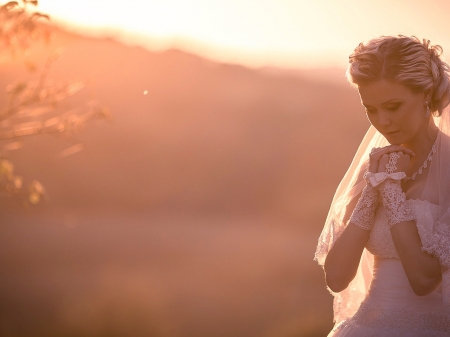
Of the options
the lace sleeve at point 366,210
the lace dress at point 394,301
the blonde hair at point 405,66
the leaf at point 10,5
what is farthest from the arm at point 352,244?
the leaf at point 10,5

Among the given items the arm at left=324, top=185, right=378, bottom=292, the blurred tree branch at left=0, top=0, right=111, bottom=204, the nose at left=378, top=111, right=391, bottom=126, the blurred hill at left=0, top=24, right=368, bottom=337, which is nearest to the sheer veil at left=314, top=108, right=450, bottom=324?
the arm at left=324, top=185, right=378, bottom=292

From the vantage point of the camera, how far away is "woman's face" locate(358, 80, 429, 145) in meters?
3.03

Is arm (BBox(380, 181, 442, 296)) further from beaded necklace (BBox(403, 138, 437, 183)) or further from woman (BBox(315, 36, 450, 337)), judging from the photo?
beaded necklace (BBox(403, 138, 437, 183))

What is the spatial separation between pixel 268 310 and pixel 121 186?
37.2ft

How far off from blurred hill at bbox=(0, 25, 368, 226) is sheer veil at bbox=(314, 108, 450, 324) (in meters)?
15.3

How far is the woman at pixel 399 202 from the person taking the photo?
2908mm

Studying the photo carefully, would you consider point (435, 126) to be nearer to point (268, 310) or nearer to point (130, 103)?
point (268, 310)

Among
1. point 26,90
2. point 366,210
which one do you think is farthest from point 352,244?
point 26,90

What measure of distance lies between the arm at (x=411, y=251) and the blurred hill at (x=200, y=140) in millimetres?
16033

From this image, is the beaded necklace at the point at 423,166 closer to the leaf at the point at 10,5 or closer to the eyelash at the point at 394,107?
the eyelash at the point at 394,107

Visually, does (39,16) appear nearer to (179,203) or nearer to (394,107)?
(394,107)

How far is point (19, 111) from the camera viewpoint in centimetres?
250

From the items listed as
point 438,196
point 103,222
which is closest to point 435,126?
point 438,196

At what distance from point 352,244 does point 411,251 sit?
33 cm
